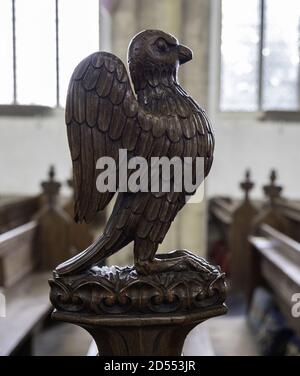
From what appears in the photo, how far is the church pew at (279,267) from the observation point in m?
2.19

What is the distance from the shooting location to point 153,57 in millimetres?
1041

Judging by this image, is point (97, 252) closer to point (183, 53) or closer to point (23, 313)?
point (183, 53)

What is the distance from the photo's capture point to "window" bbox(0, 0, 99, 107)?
546cm

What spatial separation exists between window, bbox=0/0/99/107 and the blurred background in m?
0.01

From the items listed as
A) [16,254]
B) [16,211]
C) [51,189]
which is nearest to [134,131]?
[16,254]

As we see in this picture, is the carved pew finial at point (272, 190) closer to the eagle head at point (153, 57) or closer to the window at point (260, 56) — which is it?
the eagle head at point (153, 57)

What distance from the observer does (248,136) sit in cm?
609

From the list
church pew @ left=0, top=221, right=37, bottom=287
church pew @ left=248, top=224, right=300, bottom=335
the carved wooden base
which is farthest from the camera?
church pew @ left=0, top=221, right=37, bottom=287

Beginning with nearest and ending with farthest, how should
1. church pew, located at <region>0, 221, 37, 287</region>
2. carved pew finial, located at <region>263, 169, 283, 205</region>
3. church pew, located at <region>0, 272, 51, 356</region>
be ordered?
church pew, located at <region>0, 272, 51, 356</region>
church pew, located at <region>0, 221, 37, 287</region>
carved pew finial, located at <region>263, 169, 283, 205</region>

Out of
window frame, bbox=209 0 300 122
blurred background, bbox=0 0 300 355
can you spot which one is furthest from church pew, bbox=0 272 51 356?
window frame, bbox=209 0 300 122

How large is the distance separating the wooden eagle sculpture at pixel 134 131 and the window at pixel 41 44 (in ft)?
14.3

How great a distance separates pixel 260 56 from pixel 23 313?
5.07 m

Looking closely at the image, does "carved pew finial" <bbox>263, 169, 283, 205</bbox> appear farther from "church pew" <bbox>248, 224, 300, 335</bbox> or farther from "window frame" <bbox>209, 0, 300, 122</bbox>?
"window frame" <bbox>209, 0, 300, 122</bbox>
